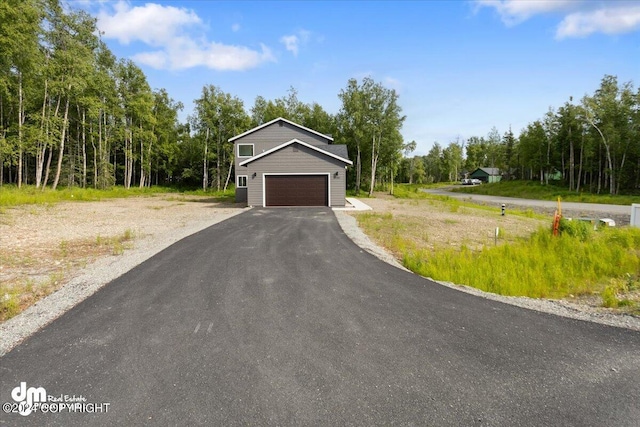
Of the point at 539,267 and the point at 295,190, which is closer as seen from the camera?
the point at 539,267

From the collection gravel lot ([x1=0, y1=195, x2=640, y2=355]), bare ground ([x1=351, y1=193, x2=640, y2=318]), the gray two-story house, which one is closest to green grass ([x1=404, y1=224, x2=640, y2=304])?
bare ground ([x1=351, y1=193, x2=640, y2=318])

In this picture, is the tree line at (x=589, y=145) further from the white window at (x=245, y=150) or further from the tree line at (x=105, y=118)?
the white window at (x=245, y=150)

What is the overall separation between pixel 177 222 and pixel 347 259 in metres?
9.64

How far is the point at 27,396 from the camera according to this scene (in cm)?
293

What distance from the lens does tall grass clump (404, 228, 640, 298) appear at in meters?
6.37

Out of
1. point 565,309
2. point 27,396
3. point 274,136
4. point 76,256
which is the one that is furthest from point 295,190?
point 27,396

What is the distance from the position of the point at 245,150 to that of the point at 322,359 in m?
25.9

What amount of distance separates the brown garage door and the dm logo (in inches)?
739

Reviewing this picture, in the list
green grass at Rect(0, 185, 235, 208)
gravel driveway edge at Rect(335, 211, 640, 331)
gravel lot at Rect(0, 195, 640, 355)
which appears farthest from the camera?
green grass at Rect(0, 185, 235, 208)

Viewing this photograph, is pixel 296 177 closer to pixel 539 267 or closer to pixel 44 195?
pixel 539 267

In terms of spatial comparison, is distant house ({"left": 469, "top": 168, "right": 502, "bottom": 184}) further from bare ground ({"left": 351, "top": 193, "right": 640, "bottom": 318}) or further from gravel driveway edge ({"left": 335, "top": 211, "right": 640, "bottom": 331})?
gravel driveway edge ({"left": 335, "top": 211, "right": 640, "bottom": 331})

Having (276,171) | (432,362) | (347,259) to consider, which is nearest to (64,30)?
(276,171)

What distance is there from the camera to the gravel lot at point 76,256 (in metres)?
4.61

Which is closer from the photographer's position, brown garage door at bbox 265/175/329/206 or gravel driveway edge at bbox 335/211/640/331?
gravel driveway edge at bbox 335/211/640/331
